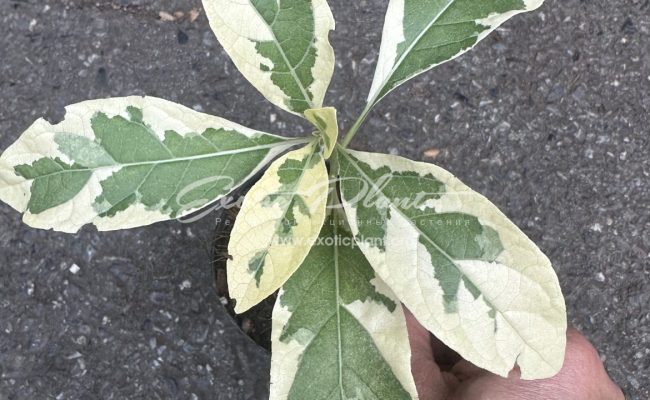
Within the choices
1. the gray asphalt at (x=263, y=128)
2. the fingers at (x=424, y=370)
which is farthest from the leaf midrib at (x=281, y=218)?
the gray asphalt at (x=263, y=128)

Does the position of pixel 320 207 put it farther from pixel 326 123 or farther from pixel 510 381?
pixel 510 381

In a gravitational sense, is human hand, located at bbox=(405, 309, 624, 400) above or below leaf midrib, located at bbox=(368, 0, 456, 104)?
below

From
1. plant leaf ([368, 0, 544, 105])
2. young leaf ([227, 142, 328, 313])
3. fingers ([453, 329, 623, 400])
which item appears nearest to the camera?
young leaf ([227, 142, 328, 313])

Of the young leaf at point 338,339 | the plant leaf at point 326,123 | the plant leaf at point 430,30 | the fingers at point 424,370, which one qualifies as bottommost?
the fingers at point 424,370

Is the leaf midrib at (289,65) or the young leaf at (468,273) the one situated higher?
the leaf midrib at (289,65)

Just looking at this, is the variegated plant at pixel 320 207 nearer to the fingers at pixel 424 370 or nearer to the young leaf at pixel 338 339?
the young leaf at pixel 338 339

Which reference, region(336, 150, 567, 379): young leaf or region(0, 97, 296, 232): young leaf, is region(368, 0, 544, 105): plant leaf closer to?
region(336, 150, 567, 379): young leaf

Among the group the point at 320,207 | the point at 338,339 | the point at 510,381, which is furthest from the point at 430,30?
the point at 510,381

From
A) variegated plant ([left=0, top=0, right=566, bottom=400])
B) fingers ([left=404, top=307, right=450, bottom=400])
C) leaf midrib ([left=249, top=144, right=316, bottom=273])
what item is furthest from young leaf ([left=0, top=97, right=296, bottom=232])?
fingers ([left=404, top=307, right=450, bottom=400])

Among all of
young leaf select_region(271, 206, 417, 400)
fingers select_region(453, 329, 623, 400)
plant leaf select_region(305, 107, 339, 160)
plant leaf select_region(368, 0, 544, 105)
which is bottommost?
fingers select_region(453, 329, 623, 400)
